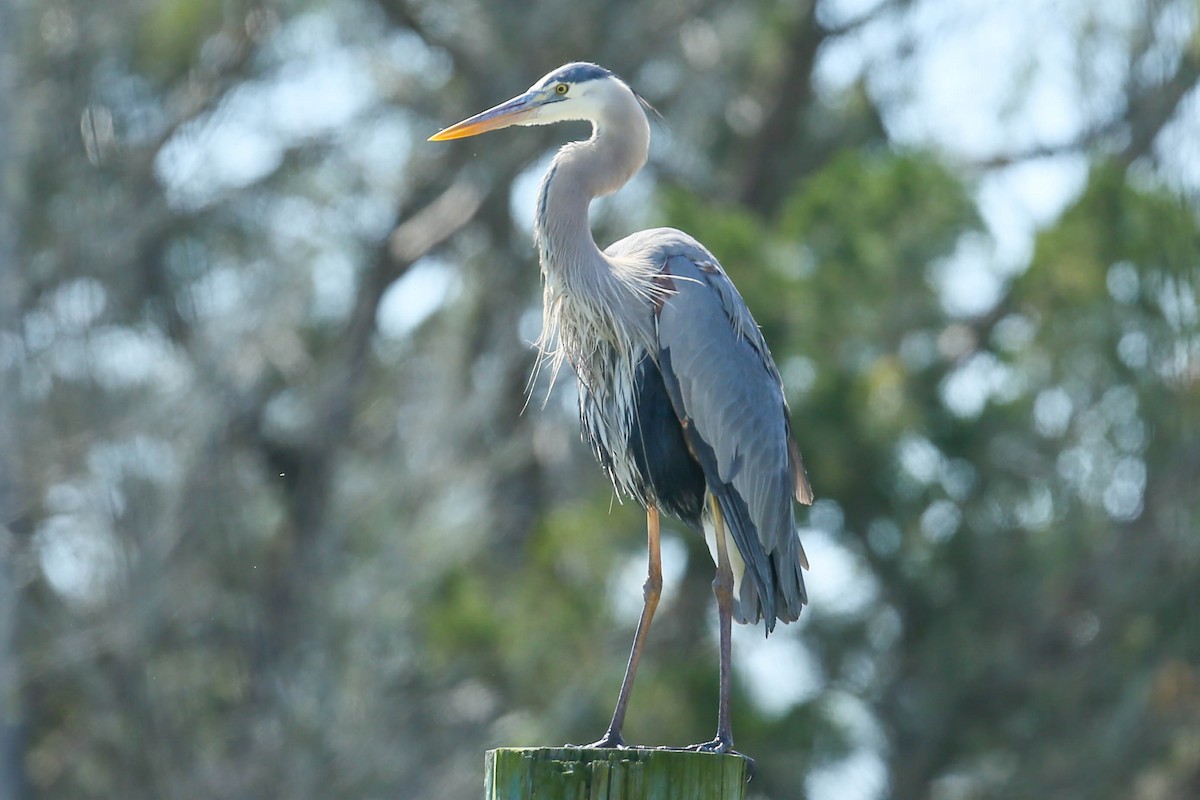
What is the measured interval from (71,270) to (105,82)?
4.01 feet

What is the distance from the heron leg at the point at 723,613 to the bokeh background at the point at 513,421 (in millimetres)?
3289

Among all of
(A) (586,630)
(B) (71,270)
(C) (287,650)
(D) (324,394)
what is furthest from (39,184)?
(A) (586,630)

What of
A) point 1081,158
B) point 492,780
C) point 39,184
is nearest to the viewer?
point 492,780

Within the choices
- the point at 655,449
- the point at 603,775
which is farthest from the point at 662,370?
the point at 603,775

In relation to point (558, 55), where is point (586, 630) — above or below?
below

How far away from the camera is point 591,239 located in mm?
4324

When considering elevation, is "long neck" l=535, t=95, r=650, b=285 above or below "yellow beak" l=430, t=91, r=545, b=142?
below

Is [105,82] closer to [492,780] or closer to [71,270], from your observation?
[71,270]

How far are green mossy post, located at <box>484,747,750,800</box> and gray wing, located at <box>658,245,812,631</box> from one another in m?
1.15

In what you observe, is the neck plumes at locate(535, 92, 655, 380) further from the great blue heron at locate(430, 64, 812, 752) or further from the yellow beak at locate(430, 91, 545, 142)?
the yellow beak at locate(430, 91, 545, 142)

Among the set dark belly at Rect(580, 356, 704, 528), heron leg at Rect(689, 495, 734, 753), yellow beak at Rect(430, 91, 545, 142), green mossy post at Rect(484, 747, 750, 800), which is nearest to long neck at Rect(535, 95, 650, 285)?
yellow beak at Rect(430, 91, 545, 142)

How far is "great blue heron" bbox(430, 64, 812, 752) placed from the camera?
4227mm

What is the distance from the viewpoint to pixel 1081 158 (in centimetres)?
945

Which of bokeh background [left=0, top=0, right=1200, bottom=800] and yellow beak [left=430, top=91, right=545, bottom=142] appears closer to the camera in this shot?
yellow beak [left=430, top=91, right=545, bottom=142]
